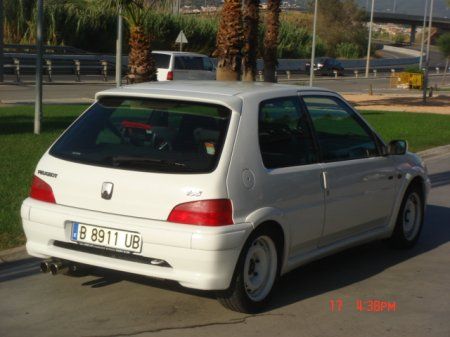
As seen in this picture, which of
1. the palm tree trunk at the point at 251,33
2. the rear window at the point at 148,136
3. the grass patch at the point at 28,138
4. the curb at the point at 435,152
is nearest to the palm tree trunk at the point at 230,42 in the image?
the palm tree trunk at the point at 251,33

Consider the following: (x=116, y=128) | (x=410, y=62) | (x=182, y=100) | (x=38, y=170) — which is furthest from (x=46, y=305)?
(x=410, y=62)

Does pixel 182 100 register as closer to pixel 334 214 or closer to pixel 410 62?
pixel 334 214

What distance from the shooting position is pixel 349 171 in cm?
685

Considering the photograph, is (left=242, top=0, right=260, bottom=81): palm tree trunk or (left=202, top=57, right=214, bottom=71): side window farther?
(left=202, top=57, right=214, bottom=71): side window

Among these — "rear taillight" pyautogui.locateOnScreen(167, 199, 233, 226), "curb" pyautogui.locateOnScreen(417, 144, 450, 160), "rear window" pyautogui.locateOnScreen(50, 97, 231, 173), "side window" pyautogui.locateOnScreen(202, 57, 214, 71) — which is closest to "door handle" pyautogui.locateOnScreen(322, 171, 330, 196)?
"rear window" pyautogui.locateOnScreen(50, 97, 231, 173)

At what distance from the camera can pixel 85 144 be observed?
19.9ft

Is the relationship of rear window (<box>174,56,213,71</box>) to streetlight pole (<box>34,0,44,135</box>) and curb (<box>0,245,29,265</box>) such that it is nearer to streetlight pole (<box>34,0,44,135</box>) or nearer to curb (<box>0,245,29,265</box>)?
streetlight pole (<box>34,0,44,135</box>)

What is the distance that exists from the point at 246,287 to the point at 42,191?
1.64 m

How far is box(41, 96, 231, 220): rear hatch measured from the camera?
216 inches

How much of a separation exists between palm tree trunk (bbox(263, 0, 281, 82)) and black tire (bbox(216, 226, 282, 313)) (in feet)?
75.0

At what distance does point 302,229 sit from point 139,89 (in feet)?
5.35

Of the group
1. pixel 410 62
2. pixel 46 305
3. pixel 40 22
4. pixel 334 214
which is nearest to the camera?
pixel 46 305

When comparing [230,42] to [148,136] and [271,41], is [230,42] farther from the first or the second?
[148,136]

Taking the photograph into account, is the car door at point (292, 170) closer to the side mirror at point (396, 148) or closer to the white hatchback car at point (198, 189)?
the white hatchback car at point (198, 189)
